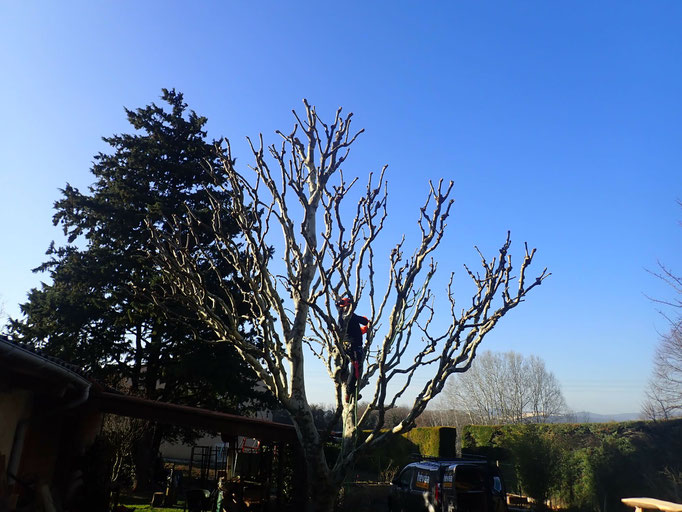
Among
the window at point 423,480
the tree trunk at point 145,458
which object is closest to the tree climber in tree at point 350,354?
the window at point 423,480

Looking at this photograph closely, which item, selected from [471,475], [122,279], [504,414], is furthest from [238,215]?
[504,414]

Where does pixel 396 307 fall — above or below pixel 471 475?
above

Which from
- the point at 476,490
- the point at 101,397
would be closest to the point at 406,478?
the point at 476,490

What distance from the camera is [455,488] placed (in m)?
10.4

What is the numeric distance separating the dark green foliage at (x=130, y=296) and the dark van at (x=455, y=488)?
7476 mm

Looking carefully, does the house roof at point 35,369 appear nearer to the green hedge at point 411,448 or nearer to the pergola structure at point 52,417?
the pergola structure at point 52,417

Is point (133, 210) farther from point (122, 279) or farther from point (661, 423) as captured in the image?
point (661, 423)

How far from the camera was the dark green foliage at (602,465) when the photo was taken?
13.6 meters

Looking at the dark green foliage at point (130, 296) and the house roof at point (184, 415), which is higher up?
the dark green foliage at point (130, 296)

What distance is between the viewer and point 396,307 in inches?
246

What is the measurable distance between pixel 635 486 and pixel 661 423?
2.42 m

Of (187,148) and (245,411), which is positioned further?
(187,148)

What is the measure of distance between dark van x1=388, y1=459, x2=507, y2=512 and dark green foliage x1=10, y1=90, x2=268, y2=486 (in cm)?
748

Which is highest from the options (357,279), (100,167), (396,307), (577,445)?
(100,167)
